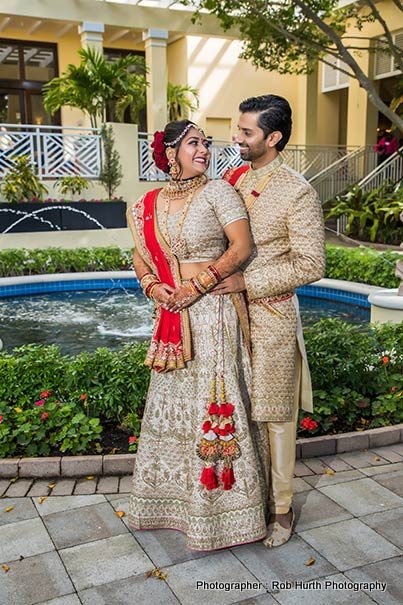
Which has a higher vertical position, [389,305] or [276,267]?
[276,267]

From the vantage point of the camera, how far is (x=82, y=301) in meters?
8.41

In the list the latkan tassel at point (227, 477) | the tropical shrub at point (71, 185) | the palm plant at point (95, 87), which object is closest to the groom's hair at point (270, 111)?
the latkan tassel at point (227, 477)

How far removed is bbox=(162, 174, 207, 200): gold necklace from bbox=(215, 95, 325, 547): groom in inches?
7.5

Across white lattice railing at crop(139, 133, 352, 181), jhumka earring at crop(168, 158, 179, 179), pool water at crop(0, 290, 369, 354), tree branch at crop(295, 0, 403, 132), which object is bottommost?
pool water at crop(0, 290, 369, 354)

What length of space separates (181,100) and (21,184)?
6.06m

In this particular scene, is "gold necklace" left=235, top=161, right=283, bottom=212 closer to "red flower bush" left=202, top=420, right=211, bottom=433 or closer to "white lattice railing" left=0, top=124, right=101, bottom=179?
"red flower bush" left=202, top=420, right=211, bottom=433

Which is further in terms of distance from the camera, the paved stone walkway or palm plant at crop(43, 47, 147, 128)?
palm plant at crop(43, 47, 147, 128)

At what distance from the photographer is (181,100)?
15.8m

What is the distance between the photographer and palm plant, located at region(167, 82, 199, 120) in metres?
15.6

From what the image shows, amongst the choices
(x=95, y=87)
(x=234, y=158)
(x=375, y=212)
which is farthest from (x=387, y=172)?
(x=95, y=87)

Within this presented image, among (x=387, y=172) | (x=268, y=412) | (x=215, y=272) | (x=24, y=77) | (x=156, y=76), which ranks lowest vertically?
(x=268, y=412)

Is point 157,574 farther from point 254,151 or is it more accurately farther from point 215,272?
point 254,151

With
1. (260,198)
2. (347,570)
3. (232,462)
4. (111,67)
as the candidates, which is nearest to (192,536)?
(232,462)

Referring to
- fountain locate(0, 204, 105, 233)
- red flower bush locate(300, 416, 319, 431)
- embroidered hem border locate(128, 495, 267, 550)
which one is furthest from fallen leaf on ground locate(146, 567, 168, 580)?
fountain locate(0, 204, 105, 233)
